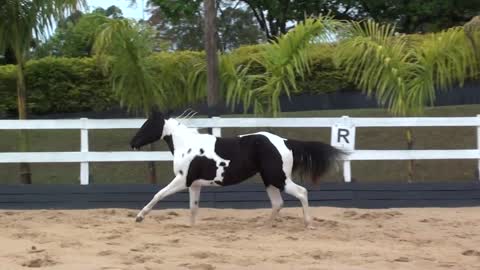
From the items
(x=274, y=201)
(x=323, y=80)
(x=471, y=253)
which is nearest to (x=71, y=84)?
A: (x=323, y=80)

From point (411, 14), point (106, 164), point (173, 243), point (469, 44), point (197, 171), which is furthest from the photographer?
point (411, 14)

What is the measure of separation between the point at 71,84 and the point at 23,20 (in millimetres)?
4859

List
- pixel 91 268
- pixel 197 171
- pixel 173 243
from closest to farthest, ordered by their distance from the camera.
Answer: pixel 91 268, pixel 173 243, pixel 197 171

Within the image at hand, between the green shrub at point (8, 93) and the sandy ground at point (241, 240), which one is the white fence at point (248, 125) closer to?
the sandy ground at point (241, 240)

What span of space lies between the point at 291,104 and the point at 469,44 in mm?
5569

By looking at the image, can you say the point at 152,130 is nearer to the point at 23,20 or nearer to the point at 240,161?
the point at 240,161

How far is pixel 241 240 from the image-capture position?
8.13 metres

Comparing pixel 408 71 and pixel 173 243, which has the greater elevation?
pixel 408 71

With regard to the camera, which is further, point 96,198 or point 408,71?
point 408,71

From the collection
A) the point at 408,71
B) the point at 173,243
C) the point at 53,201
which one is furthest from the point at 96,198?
the point at 408,71

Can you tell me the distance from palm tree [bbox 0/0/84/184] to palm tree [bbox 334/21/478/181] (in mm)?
4605

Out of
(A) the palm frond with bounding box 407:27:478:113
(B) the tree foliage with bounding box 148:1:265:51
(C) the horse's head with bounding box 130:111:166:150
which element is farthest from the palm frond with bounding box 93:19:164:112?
(B) the tree foliage with bounding box 148:1:265:51

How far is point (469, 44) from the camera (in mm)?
12148

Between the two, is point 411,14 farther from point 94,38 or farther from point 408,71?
point 94,38
